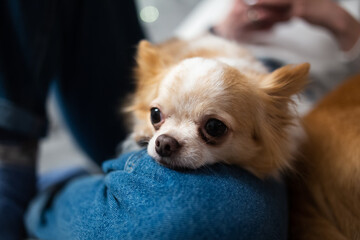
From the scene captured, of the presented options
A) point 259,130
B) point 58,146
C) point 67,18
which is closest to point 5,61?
point 67,18

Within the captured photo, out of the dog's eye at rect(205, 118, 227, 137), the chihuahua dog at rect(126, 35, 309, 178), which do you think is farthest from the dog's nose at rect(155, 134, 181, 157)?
the dog's eye at rect(205, 118, 227, 137)

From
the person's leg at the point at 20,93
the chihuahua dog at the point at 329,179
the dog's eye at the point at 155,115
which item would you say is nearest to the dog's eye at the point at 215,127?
the dog's eye at the point at 155,115

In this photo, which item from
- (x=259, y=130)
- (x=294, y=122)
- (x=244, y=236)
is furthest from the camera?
(x=294, y=122)

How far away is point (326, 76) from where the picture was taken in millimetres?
1645

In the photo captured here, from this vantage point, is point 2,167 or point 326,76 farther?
point 326,76

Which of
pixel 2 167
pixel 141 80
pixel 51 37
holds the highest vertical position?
pixel 51 37

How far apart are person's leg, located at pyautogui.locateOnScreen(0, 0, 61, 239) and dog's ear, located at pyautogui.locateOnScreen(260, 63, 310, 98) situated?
2.75 ft

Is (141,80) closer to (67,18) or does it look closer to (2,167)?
(67,18)

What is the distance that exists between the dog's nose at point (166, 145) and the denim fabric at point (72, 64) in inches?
23.9

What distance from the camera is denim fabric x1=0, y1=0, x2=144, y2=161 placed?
1.11 m

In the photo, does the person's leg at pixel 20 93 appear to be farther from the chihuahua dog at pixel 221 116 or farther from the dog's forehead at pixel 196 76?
the dog's forehead at pixel 196 76

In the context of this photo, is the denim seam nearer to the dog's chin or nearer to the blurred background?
the dog's chin

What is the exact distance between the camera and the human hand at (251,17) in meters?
1.45

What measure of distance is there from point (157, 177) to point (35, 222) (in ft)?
2.07
